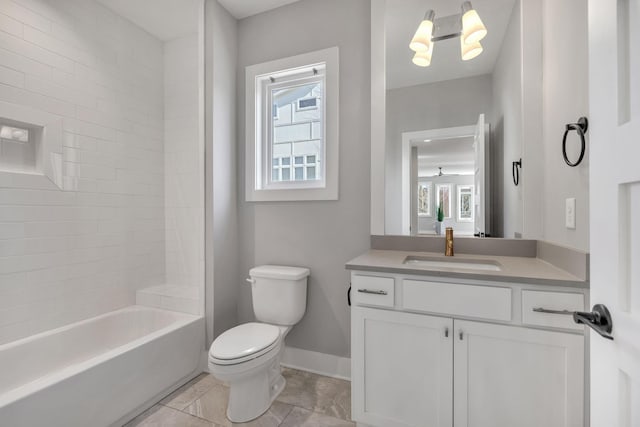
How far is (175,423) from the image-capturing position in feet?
5.38

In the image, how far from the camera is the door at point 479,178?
178 centimetres

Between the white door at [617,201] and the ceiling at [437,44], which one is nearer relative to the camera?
the white door at [617,201]

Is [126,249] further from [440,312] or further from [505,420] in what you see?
[505,420]

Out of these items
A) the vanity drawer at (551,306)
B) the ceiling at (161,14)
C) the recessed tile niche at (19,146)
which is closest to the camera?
the vanity drawer at (551,306)

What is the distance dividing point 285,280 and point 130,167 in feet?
5.42

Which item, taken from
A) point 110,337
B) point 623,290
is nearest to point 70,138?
point 110,337

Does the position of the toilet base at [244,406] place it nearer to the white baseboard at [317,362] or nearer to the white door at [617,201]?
the white baseboard at [317,362]

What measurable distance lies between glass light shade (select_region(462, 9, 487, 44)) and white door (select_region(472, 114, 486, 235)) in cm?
43

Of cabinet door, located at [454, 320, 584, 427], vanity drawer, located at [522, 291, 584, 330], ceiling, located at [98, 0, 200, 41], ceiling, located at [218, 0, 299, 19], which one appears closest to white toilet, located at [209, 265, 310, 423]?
cabinet door, located at [454, 320, 584, 427]

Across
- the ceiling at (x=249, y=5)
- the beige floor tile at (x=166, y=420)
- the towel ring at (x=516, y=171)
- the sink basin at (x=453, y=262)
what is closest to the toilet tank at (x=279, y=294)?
the beige floor tile at (x=166, y=420)

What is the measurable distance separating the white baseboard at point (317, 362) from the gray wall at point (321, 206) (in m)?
0.04

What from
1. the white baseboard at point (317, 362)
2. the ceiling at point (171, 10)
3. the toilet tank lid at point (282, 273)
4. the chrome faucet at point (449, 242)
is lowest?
the white baseboard at point (317, 362)

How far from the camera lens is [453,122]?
1849 millimetres

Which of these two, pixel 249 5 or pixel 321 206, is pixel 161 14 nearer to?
pixel 249 5
